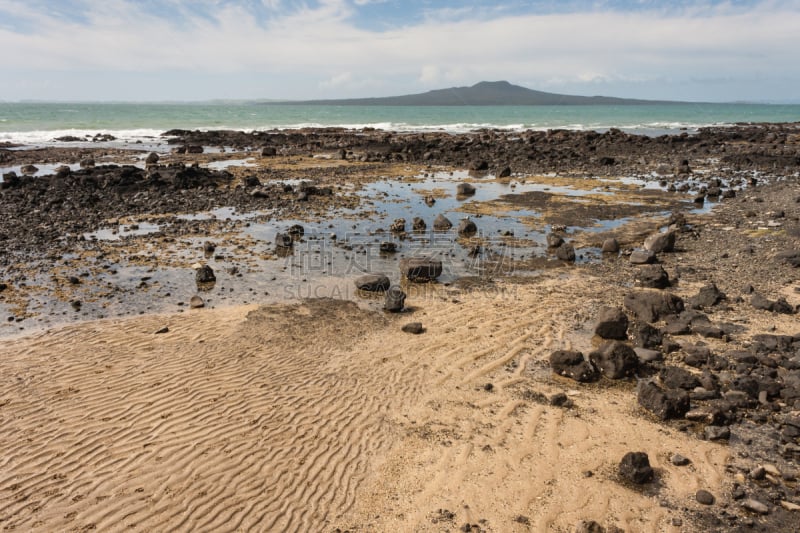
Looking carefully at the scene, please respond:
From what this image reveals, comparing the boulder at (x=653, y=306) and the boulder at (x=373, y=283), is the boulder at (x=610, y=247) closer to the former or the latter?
the boulder at (x=653, y=306)

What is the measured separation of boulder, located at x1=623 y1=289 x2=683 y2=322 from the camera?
11097mm

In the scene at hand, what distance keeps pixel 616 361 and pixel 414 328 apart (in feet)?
13.2

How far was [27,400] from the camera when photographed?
313 inches

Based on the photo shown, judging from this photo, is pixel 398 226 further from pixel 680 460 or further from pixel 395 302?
pixel 680 460

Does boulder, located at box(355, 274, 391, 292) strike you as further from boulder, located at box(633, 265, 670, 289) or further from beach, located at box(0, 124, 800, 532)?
boulder, located at box(633, 265, 670, 289)

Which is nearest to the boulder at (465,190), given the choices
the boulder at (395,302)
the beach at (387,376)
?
the beach at (387,376)

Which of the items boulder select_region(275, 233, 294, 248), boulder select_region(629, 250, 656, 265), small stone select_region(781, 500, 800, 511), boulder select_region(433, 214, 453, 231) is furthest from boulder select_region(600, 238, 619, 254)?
small stone select_region(781, 500, 800, 511)

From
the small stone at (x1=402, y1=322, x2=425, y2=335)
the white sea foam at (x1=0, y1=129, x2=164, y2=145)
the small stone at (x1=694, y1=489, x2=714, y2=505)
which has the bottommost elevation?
the small stone at (x1=694, y1=489, x2=714, y2=505)

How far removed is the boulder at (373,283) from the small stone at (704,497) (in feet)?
27.5

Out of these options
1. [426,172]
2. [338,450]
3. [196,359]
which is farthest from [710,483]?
[426,172]

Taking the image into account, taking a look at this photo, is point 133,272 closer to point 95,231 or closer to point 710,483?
point 95,231

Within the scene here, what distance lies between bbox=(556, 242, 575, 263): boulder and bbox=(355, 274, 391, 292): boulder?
589cm

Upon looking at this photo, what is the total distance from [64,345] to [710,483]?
439 inches

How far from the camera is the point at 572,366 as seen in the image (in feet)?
29.2
